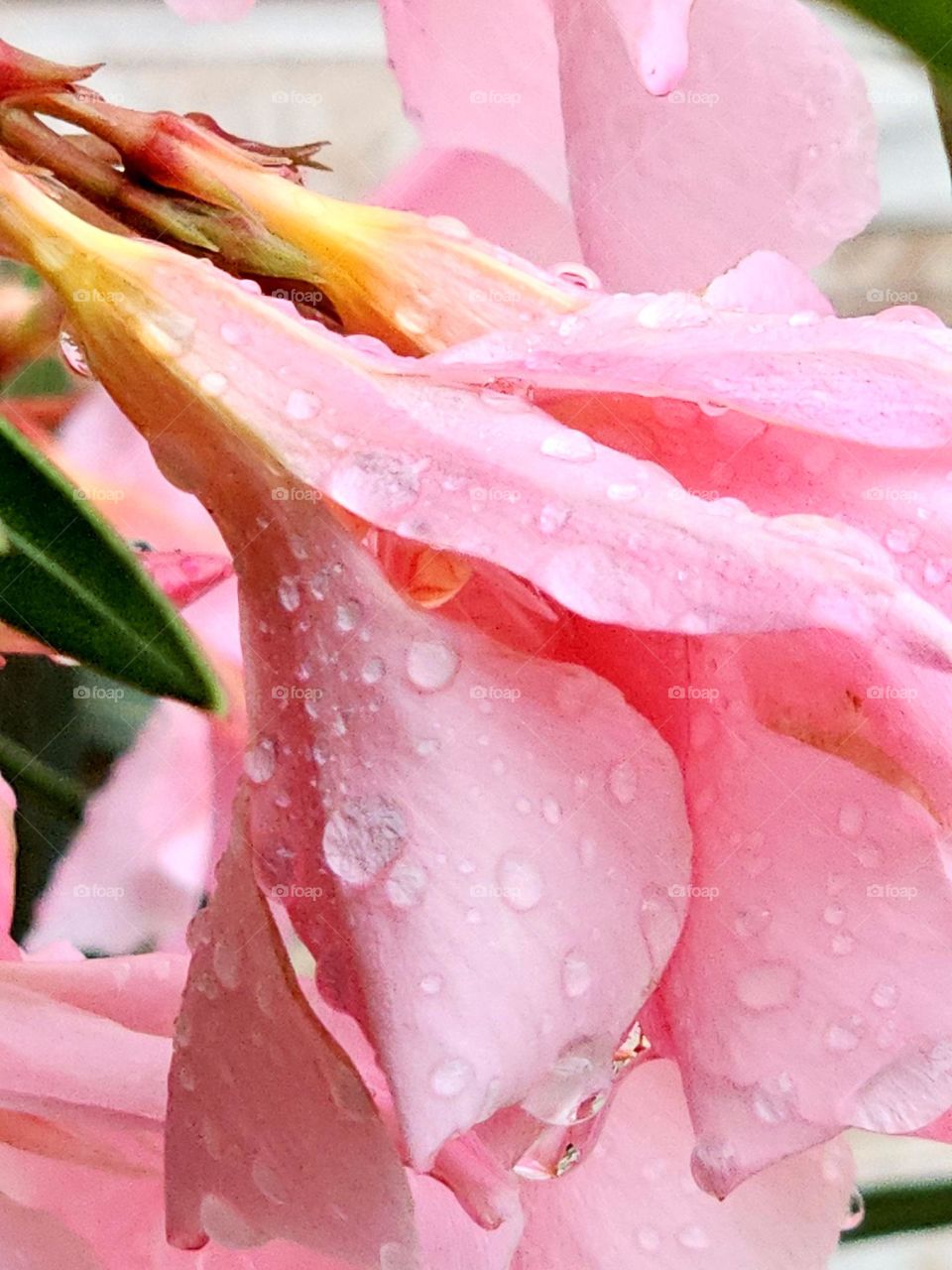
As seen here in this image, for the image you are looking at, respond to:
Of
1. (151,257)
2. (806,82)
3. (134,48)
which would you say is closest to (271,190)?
(151,257)

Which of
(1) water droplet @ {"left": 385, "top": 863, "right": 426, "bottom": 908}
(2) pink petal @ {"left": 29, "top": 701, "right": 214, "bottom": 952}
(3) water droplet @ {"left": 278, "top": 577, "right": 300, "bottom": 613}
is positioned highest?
(3) water droplet @ {"left": 278, "top": 577, "right": 300, "bottom": 613}

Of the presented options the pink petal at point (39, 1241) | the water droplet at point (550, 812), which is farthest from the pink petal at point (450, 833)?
the pink petal at point (39, 1241)

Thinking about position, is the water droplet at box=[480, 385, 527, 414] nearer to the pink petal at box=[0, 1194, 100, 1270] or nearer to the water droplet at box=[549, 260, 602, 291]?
the water droplet at box=[549, 260, 602, 291]

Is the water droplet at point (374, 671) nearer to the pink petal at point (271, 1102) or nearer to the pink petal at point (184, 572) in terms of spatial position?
the pink petal at point (271, 1102)
